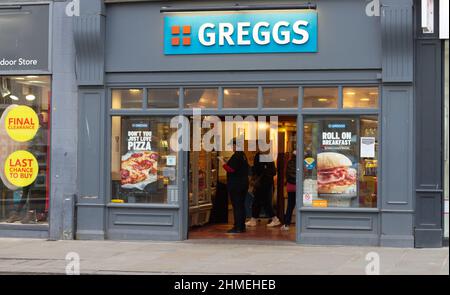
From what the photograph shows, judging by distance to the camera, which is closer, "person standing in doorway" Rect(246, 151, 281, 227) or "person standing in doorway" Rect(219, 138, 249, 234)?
"person standing in doorway" Rect(219, 138, 249, 234)

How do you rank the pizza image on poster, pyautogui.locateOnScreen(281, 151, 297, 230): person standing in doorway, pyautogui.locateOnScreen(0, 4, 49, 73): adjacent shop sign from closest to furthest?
the pizza image on poster < pyautogui.locateOnScreen(0, 4, 49, 73): adjacent shop sign < pyautogui.locateOnScreen(281, 151, 297, 230): person standing in doorway

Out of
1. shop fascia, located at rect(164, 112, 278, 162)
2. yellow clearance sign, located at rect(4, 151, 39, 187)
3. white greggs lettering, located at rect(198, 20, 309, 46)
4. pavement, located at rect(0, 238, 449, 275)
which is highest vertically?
white greggs lettering, located at rect(198, 20, 309, 46)

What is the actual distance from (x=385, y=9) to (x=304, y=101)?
2264mm

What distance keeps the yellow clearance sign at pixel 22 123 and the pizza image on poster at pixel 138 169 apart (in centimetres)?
207

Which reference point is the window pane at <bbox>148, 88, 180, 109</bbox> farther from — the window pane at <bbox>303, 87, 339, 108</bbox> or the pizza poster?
the window pane at <bbox>303, 87, 339, 108</bbox>

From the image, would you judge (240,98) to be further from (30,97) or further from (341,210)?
(30,97)

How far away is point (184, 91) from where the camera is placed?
13.5 metres

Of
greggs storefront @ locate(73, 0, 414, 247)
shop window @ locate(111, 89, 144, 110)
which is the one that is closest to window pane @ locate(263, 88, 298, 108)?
greggs storefront @ locate(73, 0, 414, 247)

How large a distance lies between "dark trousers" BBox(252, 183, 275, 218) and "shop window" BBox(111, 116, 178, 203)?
3341mm

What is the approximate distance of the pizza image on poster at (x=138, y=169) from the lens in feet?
45.0

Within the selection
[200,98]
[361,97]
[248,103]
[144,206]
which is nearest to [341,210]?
[361,97]

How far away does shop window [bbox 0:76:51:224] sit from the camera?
46.2 feet

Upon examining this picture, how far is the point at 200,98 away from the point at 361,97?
10.4 ft

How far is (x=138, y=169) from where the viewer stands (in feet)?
45.2
